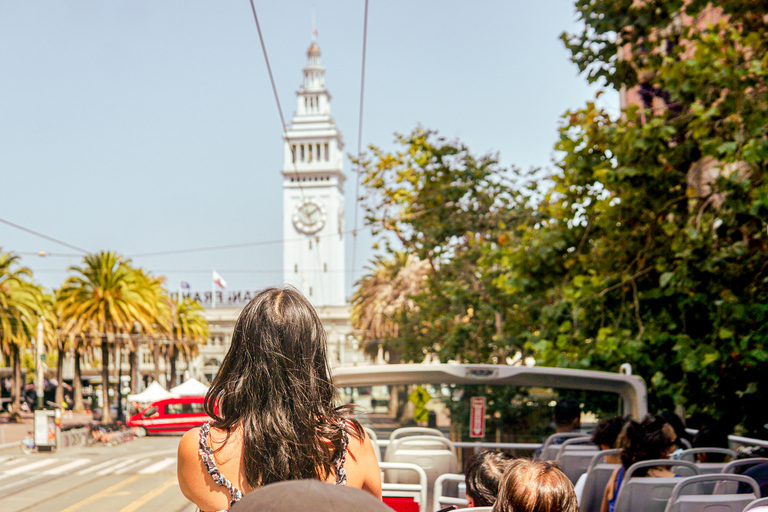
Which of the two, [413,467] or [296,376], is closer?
[296,376]

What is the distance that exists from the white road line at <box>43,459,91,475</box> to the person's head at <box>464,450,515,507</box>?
15.6 metres

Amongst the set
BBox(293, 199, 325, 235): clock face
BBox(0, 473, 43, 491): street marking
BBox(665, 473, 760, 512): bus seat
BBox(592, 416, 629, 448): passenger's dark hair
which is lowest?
BBox(0, 473, 43, 491): street marking

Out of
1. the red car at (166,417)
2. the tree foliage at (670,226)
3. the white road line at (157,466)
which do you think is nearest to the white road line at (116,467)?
the white road line at (157,466)

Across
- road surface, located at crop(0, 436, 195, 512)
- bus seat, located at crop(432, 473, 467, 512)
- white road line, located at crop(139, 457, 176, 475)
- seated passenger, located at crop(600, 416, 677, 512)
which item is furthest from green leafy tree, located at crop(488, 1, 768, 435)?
white road line, located at crop(139, 457, 176, 475)

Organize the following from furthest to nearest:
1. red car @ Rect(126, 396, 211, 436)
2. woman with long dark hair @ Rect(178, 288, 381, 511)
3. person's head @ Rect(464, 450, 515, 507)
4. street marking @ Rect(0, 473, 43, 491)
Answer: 1. red car @ Rect(126, 396, 211, 436)
2. street marking @ Rect(0, 473, 43, 491)
3. person's head @ Rect(464, 450, 515, 507)
4. woman with long dark hair @ Rect(178, 288, 381, 511)

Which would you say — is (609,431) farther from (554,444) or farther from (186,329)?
(186,329)

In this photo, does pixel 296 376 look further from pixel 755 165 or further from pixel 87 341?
pixel 87 341

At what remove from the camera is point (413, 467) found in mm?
5059

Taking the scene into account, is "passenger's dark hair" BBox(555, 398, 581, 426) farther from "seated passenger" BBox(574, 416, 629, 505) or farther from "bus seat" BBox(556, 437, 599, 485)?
"seated passenger" BBox(574, 416, 629, 505)

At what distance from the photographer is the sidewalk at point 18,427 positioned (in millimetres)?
28258

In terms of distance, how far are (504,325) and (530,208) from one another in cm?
360

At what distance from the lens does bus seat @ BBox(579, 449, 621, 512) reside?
15.4ft

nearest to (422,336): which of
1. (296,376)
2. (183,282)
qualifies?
(296,376)

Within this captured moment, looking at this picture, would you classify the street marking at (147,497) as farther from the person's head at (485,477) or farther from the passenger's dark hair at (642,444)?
the person's head at (485,477)
